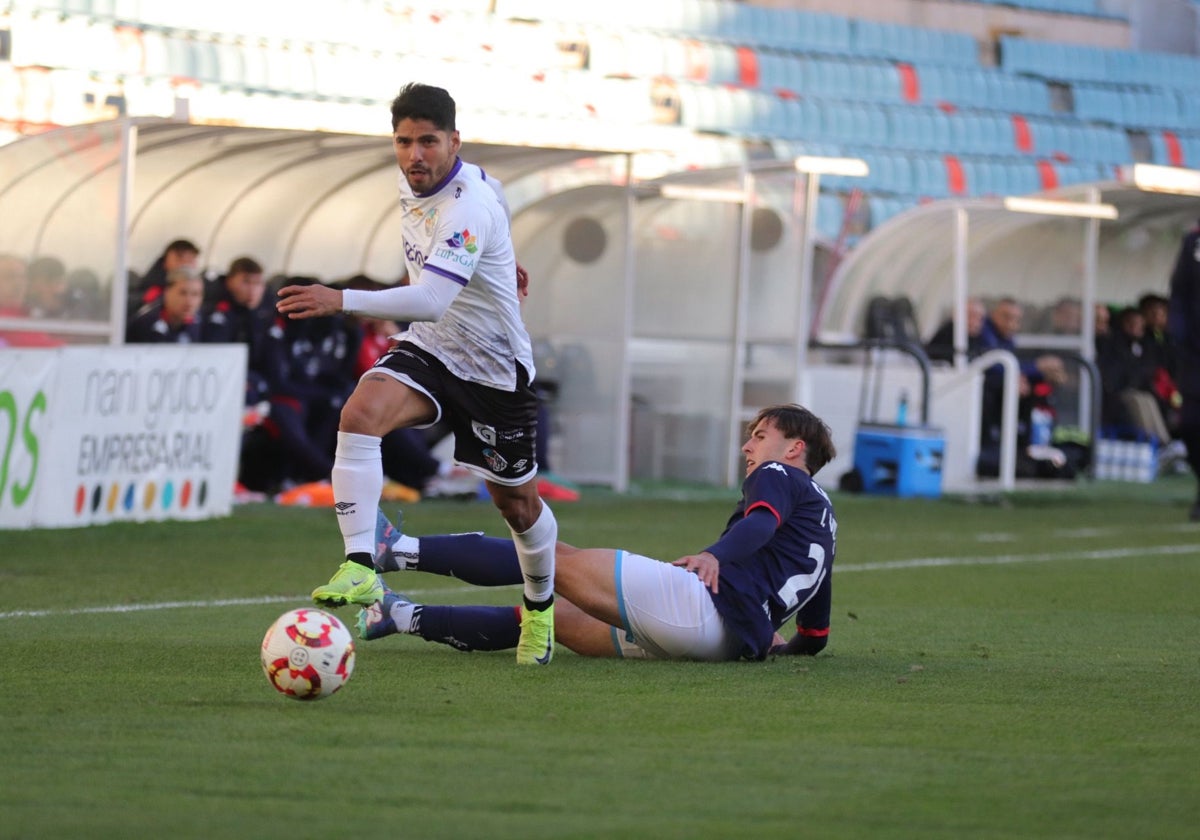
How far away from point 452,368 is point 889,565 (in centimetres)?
507

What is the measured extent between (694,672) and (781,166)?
35.9 ft

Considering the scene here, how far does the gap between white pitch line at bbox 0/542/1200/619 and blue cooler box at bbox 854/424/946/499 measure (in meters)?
3.73

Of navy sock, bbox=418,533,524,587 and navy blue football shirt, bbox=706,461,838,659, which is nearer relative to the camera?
navy blue football shirt, bbox=706,461,838,659

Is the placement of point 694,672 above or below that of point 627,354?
below

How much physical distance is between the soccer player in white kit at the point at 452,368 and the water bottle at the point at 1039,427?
12153 mm

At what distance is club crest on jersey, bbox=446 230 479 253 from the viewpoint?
5898 mm

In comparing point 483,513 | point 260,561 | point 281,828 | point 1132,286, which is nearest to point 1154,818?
point 281,828

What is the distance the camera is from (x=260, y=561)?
10062 mm

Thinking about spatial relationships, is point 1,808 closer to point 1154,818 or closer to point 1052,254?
point 1154,818

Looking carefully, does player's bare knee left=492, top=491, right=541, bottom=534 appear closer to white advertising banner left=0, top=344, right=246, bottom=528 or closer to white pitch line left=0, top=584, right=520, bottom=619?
white pitch line left=0, top=584, right=520, bottom=619

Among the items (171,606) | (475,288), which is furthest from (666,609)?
(171,606)

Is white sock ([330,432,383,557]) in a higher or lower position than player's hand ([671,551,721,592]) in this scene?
higher

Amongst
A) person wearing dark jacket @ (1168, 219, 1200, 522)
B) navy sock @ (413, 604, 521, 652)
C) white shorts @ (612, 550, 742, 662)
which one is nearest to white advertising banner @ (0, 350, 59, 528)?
navy sock @ (413, 604, 521, 652)

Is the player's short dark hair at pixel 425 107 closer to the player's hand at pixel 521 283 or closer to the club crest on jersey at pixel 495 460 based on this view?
Result: the player's hand at pixel 521 283
